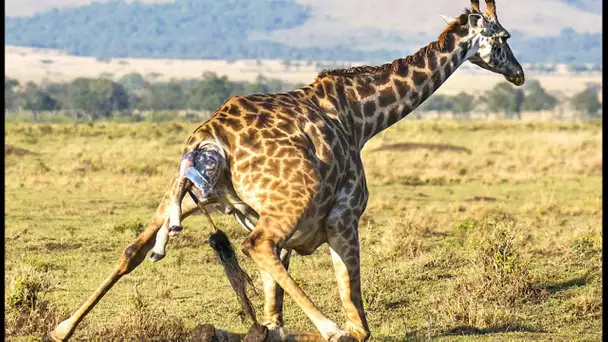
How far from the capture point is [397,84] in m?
9.61

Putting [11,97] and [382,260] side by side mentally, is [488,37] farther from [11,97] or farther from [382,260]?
[11,97]

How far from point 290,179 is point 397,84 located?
2.19m

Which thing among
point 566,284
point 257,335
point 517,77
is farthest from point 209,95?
point 257,335

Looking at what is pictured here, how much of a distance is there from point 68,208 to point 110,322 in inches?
395

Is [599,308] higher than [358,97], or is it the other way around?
[358,97]

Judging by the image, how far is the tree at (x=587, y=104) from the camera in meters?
122

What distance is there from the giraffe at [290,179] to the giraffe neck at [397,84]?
1cm

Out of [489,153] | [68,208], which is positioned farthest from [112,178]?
[489,153]

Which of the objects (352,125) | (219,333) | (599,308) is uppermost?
(352,125)

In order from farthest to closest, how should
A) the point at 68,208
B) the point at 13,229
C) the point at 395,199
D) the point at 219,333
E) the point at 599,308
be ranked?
the point at 395,199, the point at 68,208, the point at 13,229, the point at 599,308, the point at 219,333

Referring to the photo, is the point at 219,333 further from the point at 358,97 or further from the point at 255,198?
the point at 358,97

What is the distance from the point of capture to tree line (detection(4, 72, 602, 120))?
106m

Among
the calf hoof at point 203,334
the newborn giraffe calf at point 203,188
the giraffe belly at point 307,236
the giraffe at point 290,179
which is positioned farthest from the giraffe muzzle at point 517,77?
the calf hoof at point 203,334

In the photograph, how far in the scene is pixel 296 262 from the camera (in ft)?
45.6
